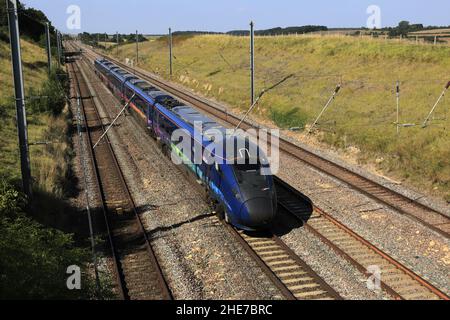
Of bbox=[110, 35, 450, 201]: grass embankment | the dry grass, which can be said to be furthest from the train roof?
bbox=[110, 35, 450, 201]: grass embankment

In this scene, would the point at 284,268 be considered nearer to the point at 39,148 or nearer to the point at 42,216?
the point at 42,216

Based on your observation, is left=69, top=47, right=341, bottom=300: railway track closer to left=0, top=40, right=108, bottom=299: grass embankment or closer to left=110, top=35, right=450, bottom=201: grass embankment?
left=0, top=40, right=108, bottom=299: grass embankment

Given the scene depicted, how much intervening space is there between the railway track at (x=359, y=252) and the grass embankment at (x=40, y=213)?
24.7 feet

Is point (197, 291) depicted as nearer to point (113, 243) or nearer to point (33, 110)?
point (113, 243)

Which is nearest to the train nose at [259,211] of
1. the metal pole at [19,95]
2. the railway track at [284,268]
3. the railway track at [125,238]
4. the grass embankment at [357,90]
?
the railway track at [284,268]

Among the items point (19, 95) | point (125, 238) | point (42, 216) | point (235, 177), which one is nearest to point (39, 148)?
point (19, 95)

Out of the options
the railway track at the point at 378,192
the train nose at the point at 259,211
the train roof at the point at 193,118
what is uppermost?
the train roof at the point at 193,118

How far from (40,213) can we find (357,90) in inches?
1291

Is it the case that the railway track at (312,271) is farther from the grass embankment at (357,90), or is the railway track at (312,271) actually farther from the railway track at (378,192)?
the grass embankment at (357,90)

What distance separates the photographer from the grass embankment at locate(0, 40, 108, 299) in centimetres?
868

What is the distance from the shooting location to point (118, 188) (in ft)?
67.8

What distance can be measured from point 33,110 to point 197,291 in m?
Result: 26.6

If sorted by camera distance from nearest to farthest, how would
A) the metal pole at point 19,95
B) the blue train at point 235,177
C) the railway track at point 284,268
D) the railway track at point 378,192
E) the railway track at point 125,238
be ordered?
1. the railway track at point 284,268
2. the railway track at point 125,238
3. the blue train at point 235,177
4. the metal pole at point 19,95
5. the railway track at point 378,192

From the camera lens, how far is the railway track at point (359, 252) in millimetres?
12031
